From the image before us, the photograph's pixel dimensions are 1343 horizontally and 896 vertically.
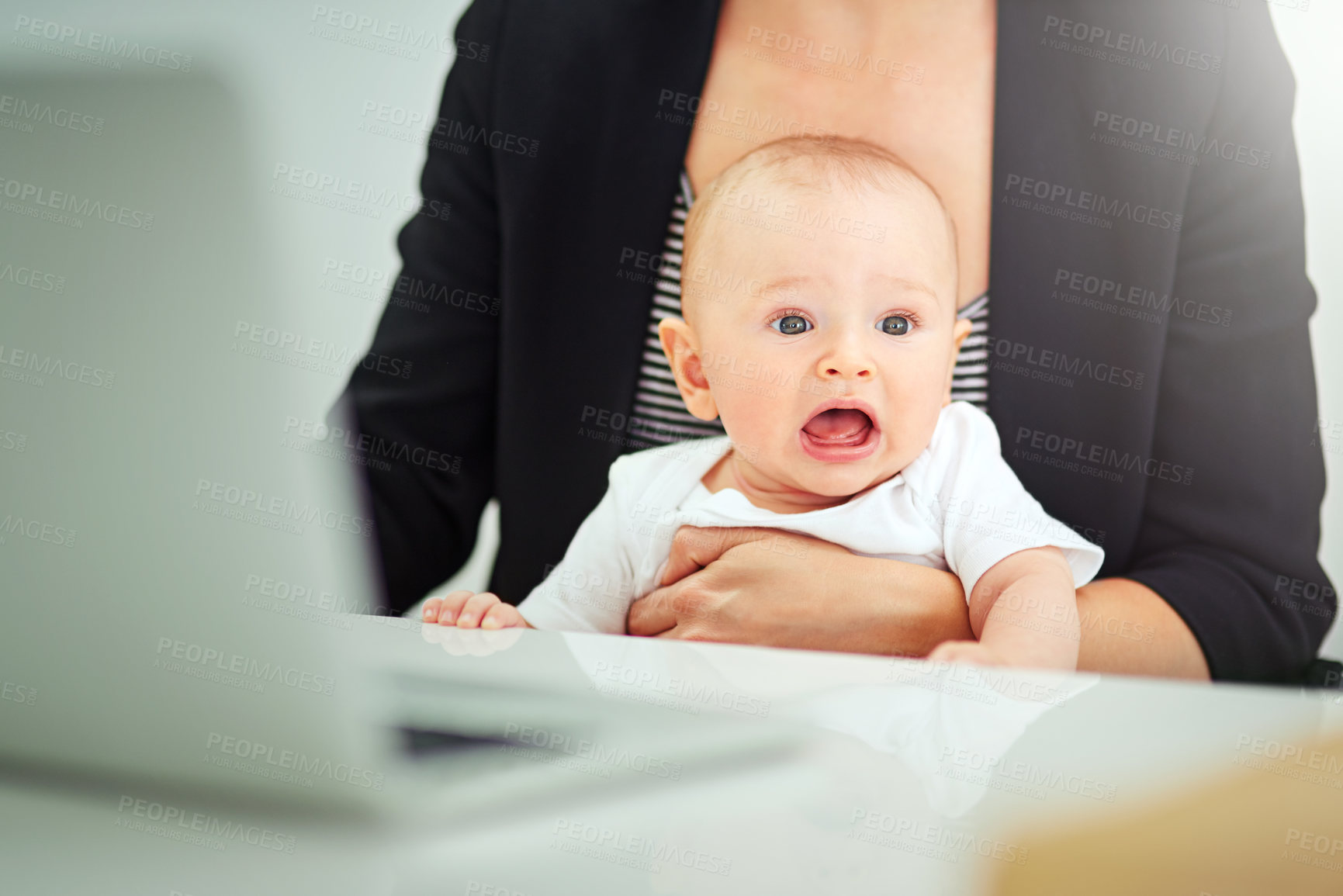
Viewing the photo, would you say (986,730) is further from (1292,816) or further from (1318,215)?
(1318,215)

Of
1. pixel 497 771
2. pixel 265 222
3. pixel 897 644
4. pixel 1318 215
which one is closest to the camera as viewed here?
pixel 265 222

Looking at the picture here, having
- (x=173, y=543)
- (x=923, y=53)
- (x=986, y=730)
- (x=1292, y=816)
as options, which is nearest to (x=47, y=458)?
(x=173, y=543)

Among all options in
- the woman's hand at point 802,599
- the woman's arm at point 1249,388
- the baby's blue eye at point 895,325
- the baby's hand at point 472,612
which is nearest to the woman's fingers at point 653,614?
the woman's hand at point 802,599

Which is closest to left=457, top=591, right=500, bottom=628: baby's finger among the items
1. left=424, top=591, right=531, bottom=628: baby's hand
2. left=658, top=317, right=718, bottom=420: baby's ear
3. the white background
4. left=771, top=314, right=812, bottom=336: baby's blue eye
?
left=424, top=591, right=531, bottom=628: baby's hand

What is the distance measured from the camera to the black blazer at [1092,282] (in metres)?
0.92

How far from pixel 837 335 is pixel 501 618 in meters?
0.41

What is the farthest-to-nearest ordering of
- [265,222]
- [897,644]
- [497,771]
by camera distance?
[897,644] < [497,771] < [265,222]

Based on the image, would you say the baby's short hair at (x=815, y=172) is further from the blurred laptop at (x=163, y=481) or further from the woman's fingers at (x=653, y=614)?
the blurred laptop at (x=163, y=481)

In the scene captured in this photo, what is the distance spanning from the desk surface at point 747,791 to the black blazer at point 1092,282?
0.51ft

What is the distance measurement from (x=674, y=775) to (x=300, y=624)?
406 mm

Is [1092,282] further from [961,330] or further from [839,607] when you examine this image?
[839,607]

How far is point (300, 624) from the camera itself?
0.47 meters

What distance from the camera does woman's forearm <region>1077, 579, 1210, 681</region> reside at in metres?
0.85

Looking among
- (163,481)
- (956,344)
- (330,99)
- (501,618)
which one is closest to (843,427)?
(956,344)
